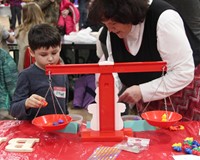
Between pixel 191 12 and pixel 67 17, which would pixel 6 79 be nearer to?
pixel 191 12

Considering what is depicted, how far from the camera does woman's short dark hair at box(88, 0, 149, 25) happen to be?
1.39 meters

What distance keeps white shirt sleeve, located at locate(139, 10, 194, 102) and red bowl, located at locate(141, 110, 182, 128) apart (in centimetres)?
17

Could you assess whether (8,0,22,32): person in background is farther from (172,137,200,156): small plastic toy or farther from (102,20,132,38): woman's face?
(172,137,200,156): small plastic toy

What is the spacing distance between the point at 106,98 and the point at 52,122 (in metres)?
0.24

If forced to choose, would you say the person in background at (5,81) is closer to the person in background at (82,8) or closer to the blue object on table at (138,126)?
the blue object on table at (138,126)

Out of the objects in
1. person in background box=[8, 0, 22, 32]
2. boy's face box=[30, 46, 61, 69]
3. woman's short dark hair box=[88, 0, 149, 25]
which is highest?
woman's short dark hair box=[88, 0, 149, 25]

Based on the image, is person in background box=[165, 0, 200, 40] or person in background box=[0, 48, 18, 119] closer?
person in background box=[165, 0, 200, 40]

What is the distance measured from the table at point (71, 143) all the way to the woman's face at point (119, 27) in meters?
0.47

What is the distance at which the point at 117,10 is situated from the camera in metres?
1.39

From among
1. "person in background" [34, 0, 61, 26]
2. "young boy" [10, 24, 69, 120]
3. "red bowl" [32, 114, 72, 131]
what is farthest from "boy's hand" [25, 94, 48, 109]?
"person in background" [34, 0, 61, 26]

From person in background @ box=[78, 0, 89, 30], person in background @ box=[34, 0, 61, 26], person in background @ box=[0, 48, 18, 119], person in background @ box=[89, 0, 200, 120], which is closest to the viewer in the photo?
person in background @ box=[89, 0, 200, 120]

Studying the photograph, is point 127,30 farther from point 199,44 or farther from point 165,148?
point 165,148

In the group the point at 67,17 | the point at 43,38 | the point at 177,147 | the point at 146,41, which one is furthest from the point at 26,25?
the point at 177,147

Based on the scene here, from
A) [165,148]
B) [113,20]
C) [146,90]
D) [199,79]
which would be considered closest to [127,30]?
[113,20]
